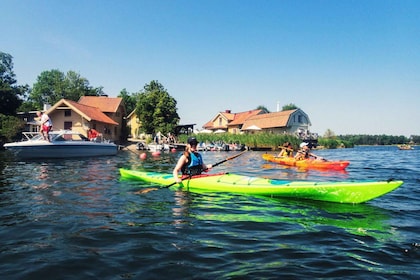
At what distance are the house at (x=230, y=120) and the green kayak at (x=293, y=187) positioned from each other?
1777 inches

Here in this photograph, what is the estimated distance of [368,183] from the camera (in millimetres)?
6992

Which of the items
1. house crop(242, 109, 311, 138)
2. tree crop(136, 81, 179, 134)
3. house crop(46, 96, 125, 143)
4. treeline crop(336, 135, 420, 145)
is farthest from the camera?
treeline crop(336, 135, 420, 145)

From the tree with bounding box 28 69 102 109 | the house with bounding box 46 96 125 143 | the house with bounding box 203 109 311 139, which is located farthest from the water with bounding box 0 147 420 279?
the tree with bounding box 28 69 102 109

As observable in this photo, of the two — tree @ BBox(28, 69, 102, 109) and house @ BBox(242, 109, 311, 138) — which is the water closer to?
house @ BBox(242, 109, 311, 138)

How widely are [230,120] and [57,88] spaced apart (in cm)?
3502

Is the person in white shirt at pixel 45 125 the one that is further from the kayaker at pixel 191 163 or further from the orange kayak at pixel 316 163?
the orange kayak at pixel 316 163

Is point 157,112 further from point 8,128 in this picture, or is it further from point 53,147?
point 53,147

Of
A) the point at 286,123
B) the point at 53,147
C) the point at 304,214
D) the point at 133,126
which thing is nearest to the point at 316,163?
the point at 304,214

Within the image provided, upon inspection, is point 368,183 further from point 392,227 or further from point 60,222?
point 60,222

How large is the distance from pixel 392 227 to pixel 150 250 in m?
4.41

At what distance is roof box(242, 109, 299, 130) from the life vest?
37.5m

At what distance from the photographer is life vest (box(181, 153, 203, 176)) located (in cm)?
942

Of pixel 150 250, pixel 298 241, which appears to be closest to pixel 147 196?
pixel 150 250

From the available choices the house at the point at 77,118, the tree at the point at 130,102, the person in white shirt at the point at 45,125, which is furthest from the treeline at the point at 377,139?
the person in white shirt at the point at 45,125
